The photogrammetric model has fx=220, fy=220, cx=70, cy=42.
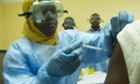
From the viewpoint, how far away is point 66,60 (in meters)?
1.06

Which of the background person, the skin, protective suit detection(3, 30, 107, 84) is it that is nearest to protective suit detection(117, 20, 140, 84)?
protective suit detection(3, 30, 107, 84)

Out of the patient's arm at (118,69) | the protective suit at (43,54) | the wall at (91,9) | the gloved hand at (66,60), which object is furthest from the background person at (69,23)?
the patient's arm at (118,69)

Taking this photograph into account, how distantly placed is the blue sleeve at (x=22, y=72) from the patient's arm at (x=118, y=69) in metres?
0.63

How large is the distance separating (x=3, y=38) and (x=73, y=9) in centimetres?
152

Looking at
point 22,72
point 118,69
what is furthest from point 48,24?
point 118,69

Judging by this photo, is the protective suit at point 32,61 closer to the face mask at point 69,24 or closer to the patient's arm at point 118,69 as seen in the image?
the patient's arm at point 118,69

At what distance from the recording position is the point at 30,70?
51.9 inches

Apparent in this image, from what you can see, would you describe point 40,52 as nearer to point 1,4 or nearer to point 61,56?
point 61,56

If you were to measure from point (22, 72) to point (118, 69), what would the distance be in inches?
31.3

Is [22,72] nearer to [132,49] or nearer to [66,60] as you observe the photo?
[66,60]

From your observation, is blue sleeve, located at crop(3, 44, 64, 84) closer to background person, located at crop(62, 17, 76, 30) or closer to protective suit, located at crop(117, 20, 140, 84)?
protective suit, located at crop(117, 20, 140, 84)

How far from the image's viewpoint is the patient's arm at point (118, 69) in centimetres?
54

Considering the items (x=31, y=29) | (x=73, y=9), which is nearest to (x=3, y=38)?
(x=73, y=9)

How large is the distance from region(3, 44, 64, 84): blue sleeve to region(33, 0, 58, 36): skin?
0.19 meters
